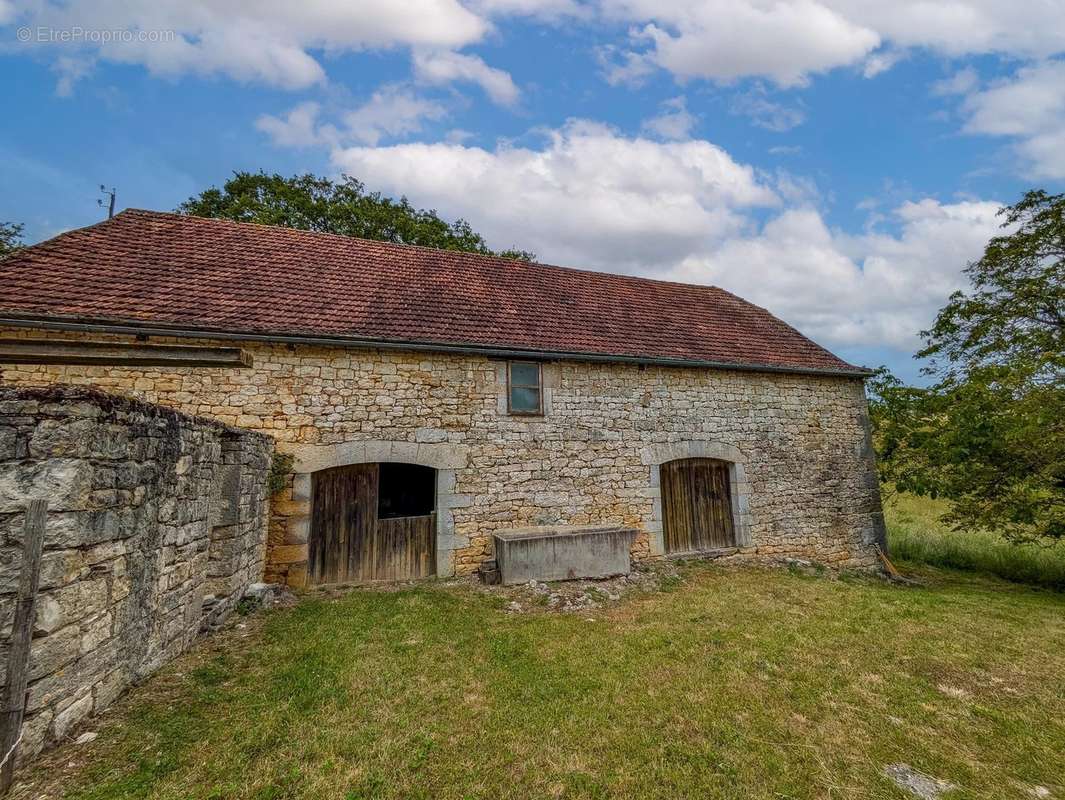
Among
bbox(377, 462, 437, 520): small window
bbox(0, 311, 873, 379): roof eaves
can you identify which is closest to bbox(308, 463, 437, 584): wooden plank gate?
bbox(377, 462, 437, 520): small window

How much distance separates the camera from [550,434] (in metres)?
7.78

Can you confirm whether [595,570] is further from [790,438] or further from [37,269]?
[37,269]

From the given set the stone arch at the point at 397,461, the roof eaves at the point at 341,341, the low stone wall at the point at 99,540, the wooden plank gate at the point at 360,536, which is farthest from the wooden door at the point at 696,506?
the low stone wall at the point at 99,540

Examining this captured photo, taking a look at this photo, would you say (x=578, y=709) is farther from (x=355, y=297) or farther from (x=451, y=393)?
(x=355, y=297)

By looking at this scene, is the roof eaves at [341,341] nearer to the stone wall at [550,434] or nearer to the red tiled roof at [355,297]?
the red tiled roof at [355,297]

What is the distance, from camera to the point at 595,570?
705 centimetres

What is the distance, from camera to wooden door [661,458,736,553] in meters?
8.57

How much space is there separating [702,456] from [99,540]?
26.7 feet

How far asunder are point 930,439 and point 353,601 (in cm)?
1085

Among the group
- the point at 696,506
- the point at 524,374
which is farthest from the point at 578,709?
the point at 696,506

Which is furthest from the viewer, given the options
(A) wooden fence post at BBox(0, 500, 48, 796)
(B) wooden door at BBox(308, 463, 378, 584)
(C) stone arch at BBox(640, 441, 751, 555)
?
(C) stone arch at BBox(640, 441, 751, 555)

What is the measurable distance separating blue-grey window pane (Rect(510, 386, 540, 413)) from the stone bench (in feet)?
6.34

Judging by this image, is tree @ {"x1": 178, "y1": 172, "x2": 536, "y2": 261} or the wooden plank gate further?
tree @ {"x1": 178, "y1": 172, "x2": 536, "y2": 261}

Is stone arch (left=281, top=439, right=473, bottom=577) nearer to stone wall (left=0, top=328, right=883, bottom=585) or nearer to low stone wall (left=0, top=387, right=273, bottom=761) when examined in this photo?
stone wall (left=0, top=328, right=883, bottom=585)
